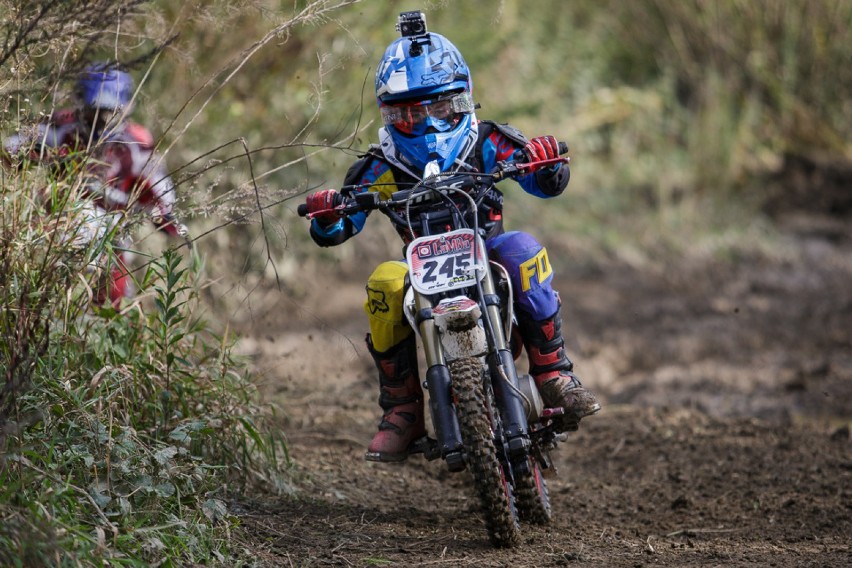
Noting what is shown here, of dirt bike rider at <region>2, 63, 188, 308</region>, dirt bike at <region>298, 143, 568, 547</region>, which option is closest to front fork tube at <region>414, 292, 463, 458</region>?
dirt bike at <region>298, 143, 568, 547</region>

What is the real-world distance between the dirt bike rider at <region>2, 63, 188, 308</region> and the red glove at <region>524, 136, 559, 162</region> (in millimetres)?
1469

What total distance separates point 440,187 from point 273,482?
5.11 ft

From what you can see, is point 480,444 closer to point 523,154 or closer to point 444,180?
point 444,180

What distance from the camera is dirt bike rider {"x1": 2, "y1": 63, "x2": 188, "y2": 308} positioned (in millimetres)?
4449

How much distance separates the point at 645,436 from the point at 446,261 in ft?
9.12

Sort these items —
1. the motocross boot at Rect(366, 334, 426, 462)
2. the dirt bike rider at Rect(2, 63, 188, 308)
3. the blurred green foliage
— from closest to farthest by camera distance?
the dirt bike rider at Rect(2, 63, 188, 308) < the motocross boot at Rect(366, 334, 426, 462) < the blurred green foliage

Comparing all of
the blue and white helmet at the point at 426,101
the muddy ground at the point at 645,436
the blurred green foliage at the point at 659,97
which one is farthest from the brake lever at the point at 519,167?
the blurred green foliage at the point at 659,97

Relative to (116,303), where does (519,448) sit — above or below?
below

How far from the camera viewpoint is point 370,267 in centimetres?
1076

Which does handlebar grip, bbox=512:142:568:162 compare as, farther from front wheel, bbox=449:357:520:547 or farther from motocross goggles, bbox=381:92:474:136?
front wheel, bbox=449:357:520:547

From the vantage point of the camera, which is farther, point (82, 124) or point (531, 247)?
point (82, 124)

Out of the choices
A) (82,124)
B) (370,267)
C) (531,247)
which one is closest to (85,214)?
(82,124)

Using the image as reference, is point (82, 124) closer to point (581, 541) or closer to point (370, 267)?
point (581, 541)

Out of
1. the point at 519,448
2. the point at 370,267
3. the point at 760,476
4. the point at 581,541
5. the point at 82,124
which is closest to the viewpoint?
the point at 519,448
